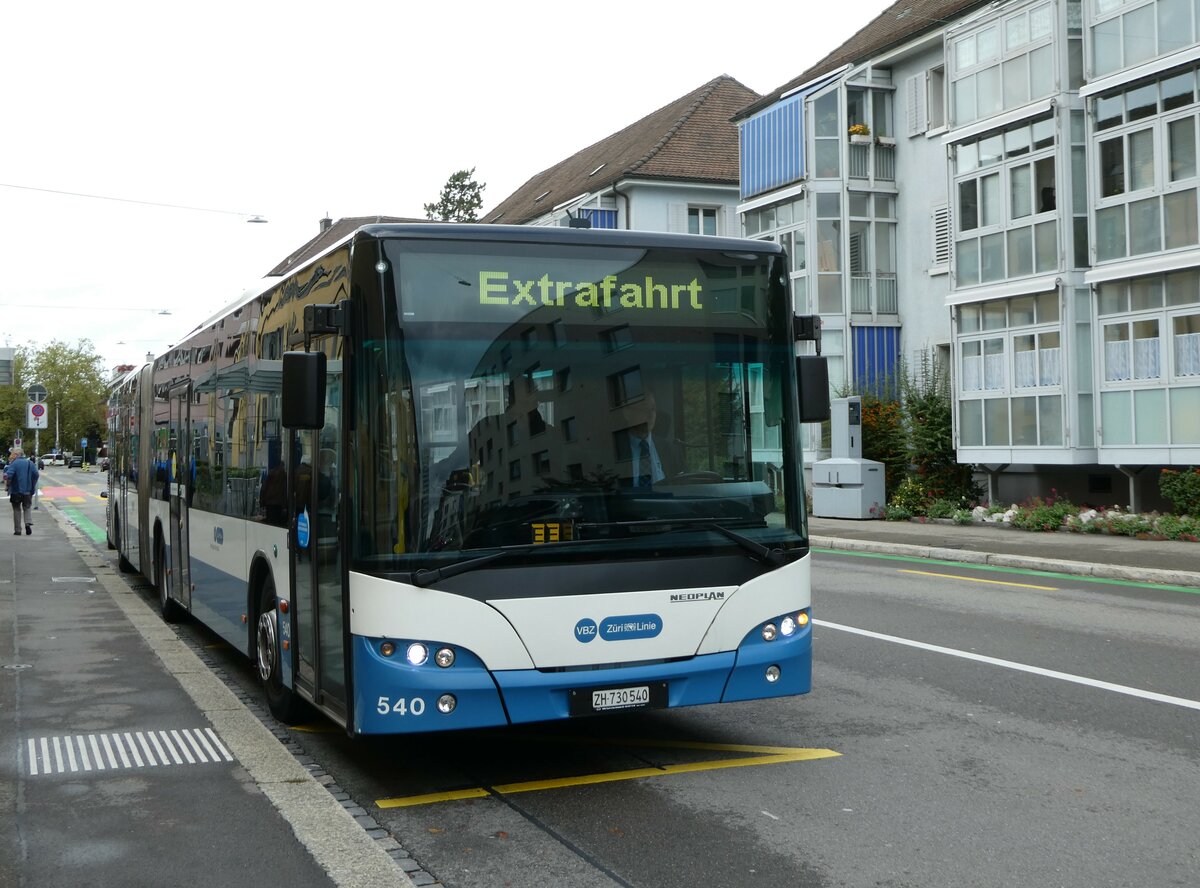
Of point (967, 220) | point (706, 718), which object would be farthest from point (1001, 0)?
point (706, 718)

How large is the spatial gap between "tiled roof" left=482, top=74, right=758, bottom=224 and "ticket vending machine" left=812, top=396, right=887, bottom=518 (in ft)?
62.2

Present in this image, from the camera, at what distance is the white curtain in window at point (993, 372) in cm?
2711

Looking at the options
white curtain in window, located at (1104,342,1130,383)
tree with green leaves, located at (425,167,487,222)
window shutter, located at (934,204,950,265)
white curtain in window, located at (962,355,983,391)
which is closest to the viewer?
white curtain in window, located at (1104,342,1130,383)

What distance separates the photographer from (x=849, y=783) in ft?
20.8

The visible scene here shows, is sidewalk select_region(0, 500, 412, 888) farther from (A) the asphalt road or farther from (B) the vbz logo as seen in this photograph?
(B) the vbz logo

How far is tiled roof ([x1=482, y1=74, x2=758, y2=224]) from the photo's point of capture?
48.0 metres

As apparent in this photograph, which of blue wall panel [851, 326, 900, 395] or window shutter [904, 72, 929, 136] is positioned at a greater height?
window shutter [904, 72, 929, 136]

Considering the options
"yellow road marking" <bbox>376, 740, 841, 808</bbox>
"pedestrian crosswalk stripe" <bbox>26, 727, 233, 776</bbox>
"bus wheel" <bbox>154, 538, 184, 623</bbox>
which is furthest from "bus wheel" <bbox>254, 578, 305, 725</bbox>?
"bus wheel" <bbox>154, 538, 184, 623</bbox>

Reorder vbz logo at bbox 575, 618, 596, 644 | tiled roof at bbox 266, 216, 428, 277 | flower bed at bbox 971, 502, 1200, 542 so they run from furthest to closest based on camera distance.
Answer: tiled roof at bbox 266, 216, 428, 277 < flower bed at bbox 971, 502, 1200, 542 < vbz logo at bbox 575, 618, 596, 644

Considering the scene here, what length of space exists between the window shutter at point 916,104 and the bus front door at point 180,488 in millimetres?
24226

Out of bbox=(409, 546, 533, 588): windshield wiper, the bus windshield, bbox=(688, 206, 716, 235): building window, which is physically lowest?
bbox=(409, 546, 533, 588): windshield wiper

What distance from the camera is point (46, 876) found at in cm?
512

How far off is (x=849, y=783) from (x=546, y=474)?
2.03 meters

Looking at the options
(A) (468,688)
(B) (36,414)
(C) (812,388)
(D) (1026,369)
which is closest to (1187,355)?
(D) (1026,369)
